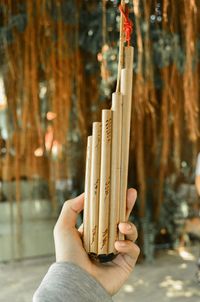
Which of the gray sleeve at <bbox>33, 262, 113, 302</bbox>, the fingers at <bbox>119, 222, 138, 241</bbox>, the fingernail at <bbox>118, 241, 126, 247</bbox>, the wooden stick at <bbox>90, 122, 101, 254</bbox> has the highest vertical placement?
the wooden stick at <bbox>90, 122, 101, 254</bbox>

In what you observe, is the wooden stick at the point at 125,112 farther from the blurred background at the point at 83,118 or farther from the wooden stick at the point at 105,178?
the blurred background at the point at 83,118

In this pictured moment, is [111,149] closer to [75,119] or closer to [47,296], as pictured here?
[47,296]

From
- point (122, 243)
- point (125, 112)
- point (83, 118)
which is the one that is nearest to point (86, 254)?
point (122, 243)

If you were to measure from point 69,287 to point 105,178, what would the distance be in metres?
0.18

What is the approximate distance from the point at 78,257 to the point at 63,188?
259cm

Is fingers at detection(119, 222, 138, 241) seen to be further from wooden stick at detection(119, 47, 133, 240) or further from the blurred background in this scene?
the blurred background

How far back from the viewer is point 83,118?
2859 mm

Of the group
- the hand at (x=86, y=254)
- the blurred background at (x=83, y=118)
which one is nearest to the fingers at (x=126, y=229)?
the hand at (x=86, y=254)

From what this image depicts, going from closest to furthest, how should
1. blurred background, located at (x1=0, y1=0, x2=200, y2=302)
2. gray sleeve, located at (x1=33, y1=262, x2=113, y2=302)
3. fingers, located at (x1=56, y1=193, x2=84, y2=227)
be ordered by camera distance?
gray sleeve, located at (x1=33, y1=262, x2=113, y2=302) < fingers, located at (x1=56, y1=193, x2=84, y2=227) < blurred background, located at (x1=0, y1=0, x2=200, y2=302)

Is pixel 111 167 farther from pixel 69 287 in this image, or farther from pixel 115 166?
pixel 69 287

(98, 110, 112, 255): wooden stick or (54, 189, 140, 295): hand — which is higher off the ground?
(98, 110, 112, 255): wooden stick

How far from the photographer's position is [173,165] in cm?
339

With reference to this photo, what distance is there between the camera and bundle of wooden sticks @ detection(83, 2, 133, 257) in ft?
2.06

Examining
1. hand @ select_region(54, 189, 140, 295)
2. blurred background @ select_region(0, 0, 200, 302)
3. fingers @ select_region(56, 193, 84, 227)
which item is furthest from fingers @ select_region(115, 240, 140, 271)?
blurred background @ select_region(0, 0, 200, 302)
